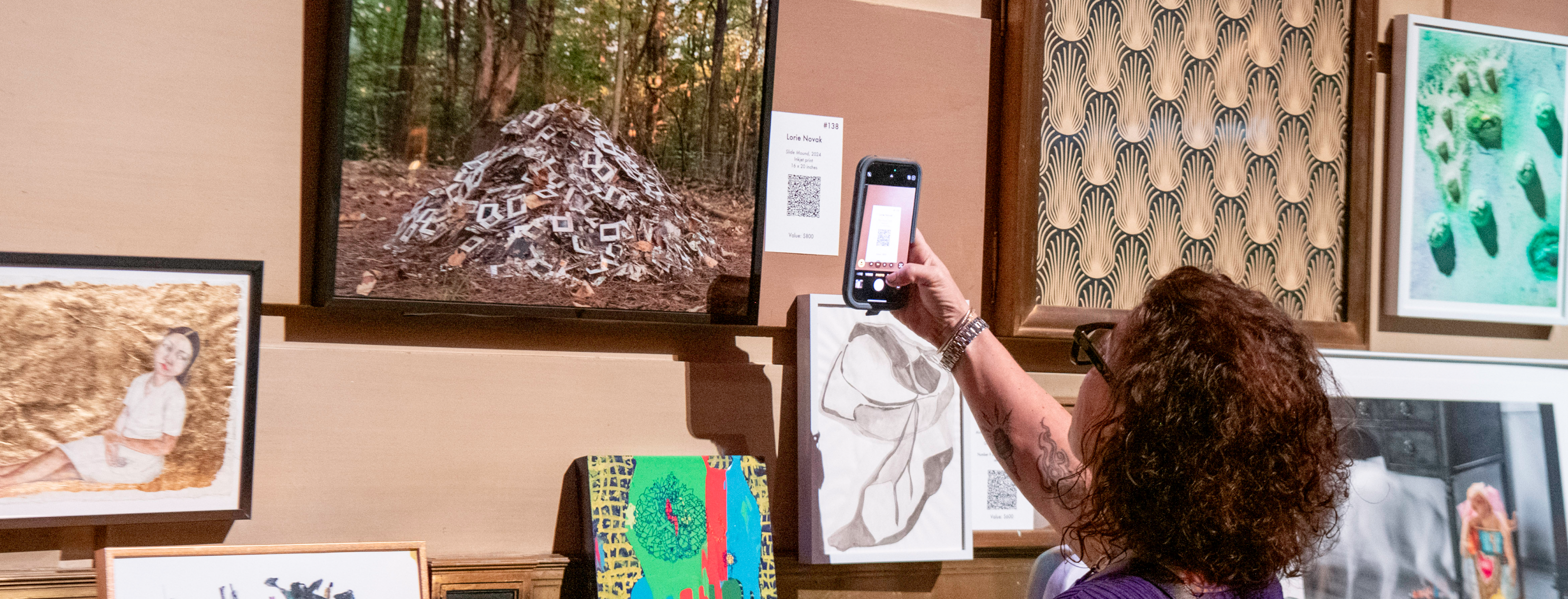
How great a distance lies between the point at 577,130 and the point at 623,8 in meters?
0.18

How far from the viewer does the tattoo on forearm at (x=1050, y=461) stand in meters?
1.39

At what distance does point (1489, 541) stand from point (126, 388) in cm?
222

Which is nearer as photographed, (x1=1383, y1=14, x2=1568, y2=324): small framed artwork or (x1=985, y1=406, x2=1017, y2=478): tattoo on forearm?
(x1=985, y1=406, x2=1017, y2=478): tattoo on forearm

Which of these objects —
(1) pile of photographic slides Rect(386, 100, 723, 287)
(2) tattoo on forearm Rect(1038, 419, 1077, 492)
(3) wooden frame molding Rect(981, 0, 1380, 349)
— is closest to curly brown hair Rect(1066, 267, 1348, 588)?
A: (2) tattoo on forearm Rect(1038, 419, 1077, 492)

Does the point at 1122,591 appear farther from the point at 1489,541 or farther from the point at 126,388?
the point at 1489,541

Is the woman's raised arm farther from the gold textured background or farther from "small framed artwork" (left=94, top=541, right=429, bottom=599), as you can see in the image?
the gold textured background

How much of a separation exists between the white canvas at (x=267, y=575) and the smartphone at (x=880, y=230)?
67 centimetres

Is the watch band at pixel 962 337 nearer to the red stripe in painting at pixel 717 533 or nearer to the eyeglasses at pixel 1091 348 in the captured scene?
the eyeglasses at pixel 1091 348

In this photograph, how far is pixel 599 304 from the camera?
139cm

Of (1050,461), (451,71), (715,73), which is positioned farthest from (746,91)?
(1050,461)

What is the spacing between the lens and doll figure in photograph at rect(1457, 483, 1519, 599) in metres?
1.88

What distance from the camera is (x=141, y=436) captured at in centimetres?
121

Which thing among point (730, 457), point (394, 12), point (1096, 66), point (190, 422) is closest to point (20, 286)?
point (190, 422)

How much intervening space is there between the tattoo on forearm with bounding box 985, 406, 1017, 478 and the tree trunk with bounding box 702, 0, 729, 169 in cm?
54
